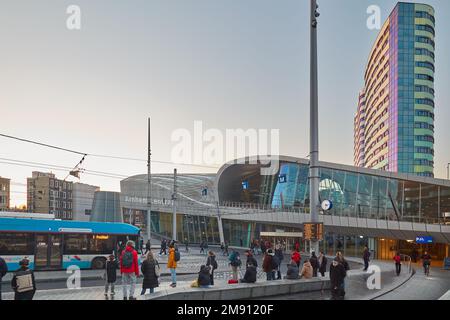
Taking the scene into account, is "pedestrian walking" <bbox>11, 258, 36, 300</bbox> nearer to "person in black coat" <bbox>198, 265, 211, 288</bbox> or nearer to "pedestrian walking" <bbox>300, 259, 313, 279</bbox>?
"person in black coat" <bbox>198, 265, 211, 288</bbox>

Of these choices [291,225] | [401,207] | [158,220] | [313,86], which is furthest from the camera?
[158,220]

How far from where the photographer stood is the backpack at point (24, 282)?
10.2m

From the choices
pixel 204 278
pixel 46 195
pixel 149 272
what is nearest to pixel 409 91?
pixel 46 195

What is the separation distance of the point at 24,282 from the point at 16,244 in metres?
13.7

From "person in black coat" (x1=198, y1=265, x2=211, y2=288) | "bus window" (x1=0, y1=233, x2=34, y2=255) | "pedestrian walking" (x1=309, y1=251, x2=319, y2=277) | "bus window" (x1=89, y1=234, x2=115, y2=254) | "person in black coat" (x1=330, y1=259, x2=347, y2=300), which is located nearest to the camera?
"person in black coat" (x1=330, y1=259, x2=347, y2=300)

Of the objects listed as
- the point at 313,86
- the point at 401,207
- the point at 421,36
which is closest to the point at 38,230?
the point at 313,86

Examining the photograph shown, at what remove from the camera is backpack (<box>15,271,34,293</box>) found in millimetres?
10250

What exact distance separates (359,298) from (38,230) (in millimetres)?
17382

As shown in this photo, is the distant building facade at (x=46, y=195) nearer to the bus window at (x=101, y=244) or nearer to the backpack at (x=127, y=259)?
the bus window at (x=101, y=244)

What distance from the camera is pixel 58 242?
23891 millimetres

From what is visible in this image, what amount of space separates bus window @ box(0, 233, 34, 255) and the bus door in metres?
0.42

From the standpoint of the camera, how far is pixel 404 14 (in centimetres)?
12031

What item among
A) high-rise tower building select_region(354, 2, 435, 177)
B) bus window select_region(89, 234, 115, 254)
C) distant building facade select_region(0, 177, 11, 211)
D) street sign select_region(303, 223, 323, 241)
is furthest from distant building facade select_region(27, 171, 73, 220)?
street sign select_region(303, 223, 323, 241)
